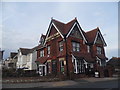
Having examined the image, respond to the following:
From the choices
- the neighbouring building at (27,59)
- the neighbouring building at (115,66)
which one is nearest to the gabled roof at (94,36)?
the neighbouring building at (115,66)

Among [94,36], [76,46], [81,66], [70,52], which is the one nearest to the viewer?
[70,52]

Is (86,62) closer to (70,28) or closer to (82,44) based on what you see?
(82,44)

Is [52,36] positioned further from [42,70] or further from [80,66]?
[80,66]

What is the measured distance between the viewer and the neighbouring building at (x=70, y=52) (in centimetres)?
2195

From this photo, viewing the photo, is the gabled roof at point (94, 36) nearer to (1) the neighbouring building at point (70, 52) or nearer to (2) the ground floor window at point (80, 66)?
(1) the neighbouring building at point (70, 52)

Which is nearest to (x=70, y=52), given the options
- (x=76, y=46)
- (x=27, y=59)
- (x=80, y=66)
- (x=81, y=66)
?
(x=76, y=46)

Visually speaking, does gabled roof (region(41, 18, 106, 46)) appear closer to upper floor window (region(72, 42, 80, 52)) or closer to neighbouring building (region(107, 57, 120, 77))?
upper floor window (region(72, 42, 80, 52))

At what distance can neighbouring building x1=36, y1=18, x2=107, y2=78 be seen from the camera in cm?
2195

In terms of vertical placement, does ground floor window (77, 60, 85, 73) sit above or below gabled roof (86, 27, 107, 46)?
below

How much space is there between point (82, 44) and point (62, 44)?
409 centimetres

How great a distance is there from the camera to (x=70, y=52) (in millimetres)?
22188

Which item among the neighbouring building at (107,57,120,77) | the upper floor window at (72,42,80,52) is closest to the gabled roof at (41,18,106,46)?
the upper floor window at (72,42,80,52)

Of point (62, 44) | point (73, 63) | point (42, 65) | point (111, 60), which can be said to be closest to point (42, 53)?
point (42, 65)

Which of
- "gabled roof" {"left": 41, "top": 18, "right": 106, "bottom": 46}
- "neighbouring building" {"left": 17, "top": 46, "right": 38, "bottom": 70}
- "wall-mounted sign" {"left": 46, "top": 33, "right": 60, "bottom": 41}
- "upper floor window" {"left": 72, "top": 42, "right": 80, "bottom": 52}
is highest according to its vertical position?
"gabled roof" {"left": 41, "top": 18, "right": 106, "bottom": 46}
